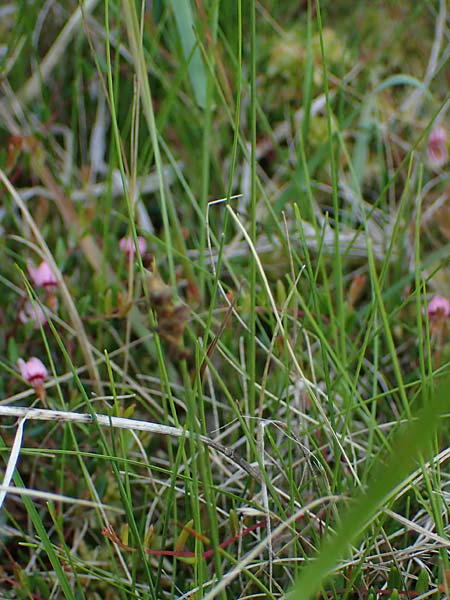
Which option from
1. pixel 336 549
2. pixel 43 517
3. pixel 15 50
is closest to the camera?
pixel 336 549

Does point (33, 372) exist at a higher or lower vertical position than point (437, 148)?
lower

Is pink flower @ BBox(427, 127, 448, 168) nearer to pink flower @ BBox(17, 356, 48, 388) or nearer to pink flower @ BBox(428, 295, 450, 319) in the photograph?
pink flower @ BBox(428, 295, 450, 319)

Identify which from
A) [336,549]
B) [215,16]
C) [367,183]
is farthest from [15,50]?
[336,549]

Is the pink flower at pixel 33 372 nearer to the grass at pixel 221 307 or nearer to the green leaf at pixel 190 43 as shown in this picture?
the grass at pixel 221 307

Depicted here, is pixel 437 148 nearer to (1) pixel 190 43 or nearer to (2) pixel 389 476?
(1) pixel 190 43

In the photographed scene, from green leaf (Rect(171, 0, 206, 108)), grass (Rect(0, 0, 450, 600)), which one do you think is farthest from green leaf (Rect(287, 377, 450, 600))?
green leaf (Rect(171, 0, 206, 108))

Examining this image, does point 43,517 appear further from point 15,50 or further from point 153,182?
point 15,50

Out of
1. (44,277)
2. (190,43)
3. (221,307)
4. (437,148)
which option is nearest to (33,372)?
(44,277)

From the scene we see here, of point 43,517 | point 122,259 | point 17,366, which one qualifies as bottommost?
point 43,517
